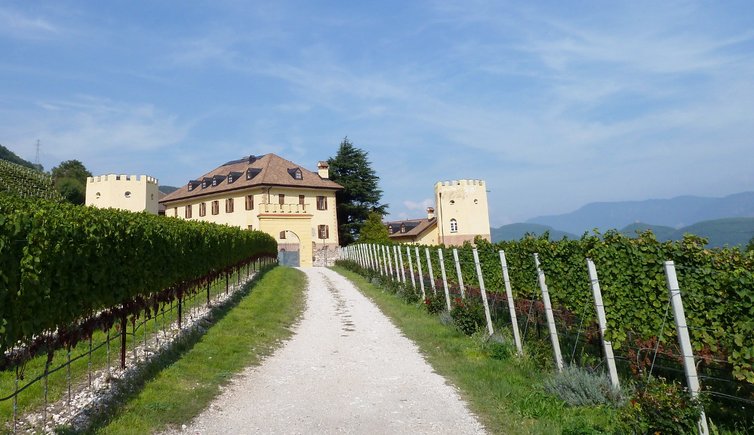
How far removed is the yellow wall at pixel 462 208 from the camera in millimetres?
64250

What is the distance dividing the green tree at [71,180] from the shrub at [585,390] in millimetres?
73108

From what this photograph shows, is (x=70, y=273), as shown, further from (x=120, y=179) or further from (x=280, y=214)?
(x=120, y=179)

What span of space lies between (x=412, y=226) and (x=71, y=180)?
53.4 m

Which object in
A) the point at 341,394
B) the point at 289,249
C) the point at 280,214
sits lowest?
the point at 341,394

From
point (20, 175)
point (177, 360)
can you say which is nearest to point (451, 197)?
point (20, 175)

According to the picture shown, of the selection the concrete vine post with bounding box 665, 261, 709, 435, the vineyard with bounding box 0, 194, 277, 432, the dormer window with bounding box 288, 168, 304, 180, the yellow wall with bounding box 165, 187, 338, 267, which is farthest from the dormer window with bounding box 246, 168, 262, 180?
the concrete vine post with bounding box 665, 261, 709, 435

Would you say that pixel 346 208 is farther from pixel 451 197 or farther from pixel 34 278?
pixel 34 278

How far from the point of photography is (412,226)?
256 ft

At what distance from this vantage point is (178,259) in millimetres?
11336

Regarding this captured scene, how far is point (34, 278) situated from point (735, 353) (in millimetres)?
6785

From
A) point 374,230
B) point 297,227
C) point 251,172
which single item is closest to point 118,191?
point 251,172

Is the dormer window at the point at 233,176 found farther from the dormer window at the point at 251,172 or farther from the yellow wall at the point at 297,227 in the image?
the yellow wall at the point at 297,227

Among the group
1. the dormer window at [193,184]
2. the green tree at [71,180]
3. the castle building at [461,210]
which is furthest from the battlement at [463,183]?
the green tree at [71,180]

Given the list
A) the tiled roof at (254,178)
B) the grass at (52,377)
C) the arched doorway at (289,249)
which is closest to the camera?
the grass at (52,377)
